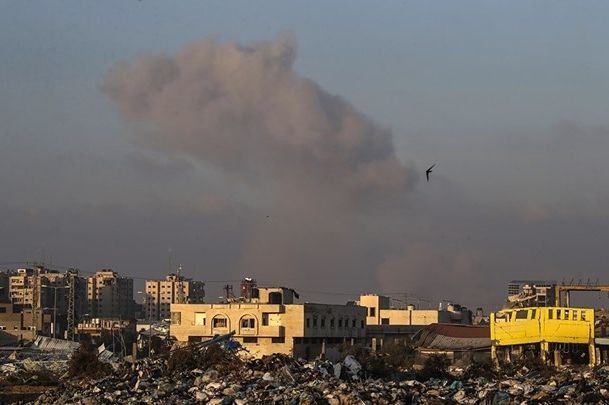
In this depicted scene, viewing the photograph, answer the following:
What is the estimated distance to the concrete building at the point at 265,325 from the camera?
5325 centimetres

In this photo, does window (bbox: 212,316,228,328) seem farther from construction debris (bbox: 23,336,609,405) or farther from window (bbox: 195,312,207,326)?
construction debris (bbox: 23,336,609,405)

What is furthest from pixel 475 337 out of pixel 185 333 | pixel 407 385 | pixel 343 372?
pixel 407 385

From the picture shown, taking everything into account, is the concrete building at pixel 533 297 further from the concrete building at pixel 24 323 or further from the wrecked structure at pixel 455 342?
the concrete building at pixel 24 323

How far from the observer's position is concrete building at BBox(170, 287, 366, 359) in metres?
53.2

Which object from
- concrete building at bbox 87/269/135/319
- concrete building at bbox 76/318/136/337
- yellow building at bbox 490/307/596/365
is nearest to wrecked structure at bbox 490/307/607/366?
yellow building at bbox 490/307/596/365

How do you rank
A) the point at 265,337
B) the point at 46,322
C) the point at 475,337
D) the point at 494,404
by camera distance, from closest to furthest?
the point at 494,404, the point at 265,337, the point at 475,337, the point at 46,322

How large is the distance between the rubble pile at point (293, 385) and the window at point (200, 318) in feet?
50.2

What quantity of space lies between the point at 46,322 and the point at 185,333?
177 feet

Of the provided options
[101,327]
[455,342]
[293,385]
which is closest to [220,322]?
[455,342]

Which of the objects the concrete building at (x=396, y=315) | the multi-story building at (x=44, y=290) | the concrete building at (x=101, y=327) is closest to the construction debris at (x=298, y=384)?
the concrete building at (x=396, y=315)

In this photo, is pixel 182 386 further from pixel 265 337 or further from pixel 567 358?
pixel 265 337

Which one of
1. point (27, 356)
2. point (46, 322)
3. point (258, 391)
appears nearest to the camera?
point (258, 391)

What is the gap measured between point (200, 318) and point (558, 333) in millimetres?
18572

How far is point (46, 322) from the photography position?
10588 cm
